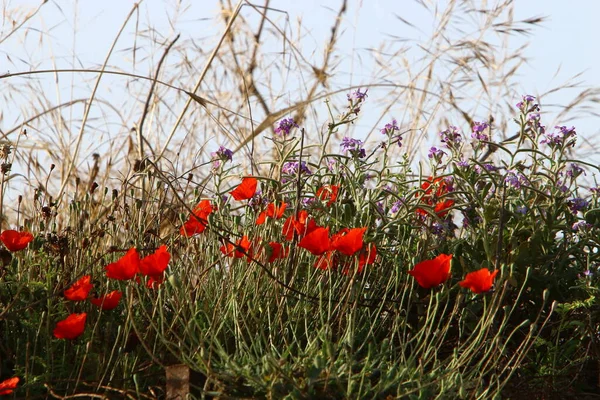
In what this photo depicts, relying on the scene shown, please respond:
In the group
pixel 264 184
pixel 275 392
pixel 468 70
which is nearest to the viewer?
pixel 275 392

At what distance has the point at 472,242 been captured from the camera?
2412 millimetres

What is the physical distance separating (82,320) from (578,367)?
138cm

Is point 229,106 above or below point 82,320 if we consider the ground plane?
above

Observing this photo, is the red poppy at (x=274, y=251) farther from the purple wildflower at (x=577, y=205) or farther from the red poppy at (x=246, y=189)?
the purple wildflower at (x=577, y=205)

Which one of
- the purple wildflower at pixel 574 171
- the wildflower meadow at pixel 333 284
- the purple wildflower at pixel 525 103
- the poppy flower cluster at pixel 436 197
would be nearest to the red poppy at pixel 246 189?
the wildflower meadow at pixel 333 284

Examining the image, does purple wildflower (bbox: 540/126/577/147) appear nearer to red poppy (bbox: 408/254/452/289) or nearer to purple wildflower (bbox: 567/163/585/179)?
purple wildflower (bbox: 567/163/585/179)

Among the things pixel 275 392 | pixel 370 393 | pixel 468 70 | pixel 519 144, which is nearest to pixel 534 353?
pixel 519 144

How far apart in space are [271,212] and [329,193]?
26 cm

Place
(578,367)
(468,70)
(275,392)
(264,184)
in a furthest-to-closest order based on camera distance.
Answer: (468,70)
(264,184)
(578,367)
(275,392)

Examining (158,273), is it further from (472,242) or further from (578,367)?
(578,367)

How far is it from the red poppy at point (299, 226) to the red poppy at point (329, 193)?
0.51 feet

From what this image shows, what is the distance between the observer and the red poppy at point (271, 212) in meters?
2.07

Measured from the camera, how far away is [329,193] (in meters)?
2.40

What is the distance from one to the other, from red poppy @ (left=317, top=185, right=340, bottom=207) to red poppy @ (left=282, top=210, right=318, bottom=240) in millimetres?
155
